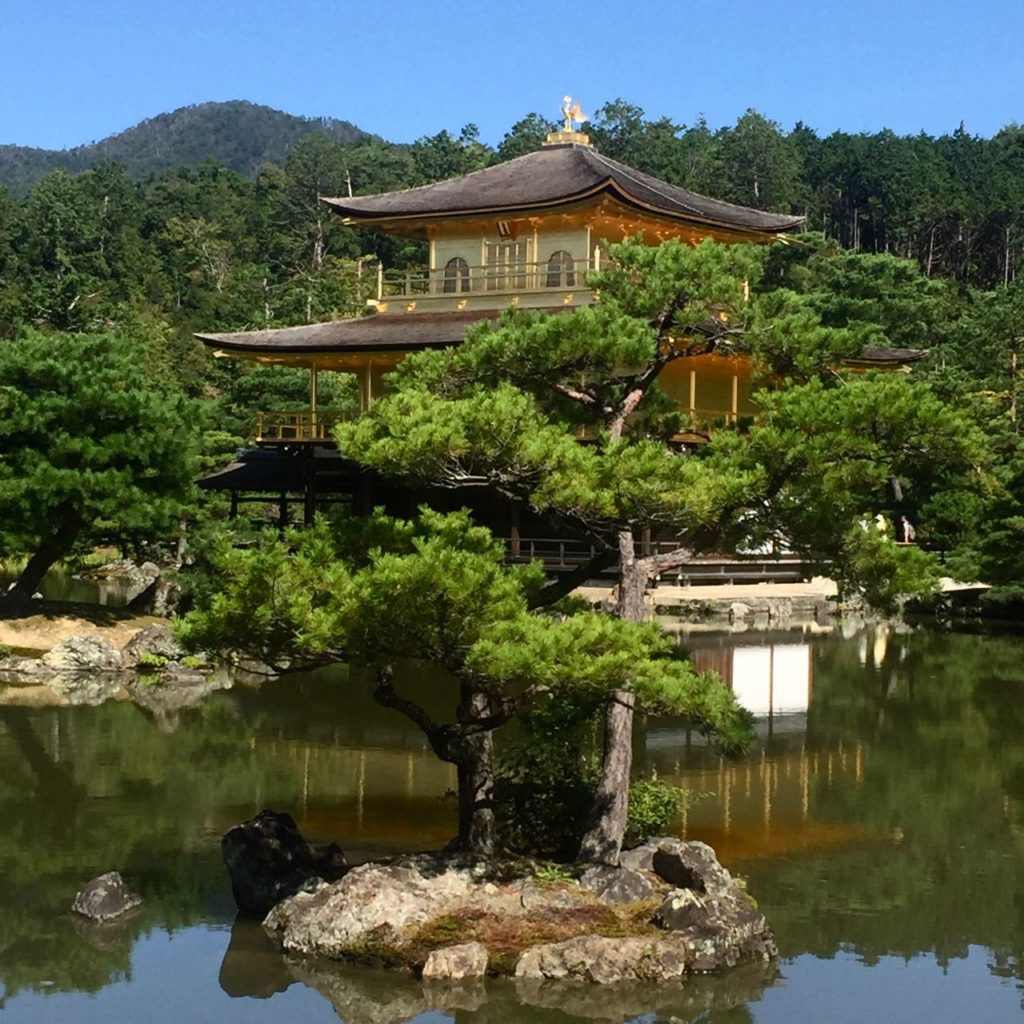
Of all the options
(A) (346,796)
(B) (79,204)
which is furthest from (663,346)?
(B) (79,204)

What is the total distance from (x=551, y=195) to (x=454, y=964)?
58.8 feet

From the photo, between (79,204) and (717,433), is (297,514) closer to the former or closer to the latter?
(717,433)

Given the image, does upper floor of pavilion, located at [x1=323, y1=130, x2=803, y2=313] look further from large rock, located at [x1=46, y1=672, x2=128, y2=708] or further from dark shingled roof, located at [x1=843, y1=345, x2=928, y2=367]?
large rock, located at [x1=46, y1=672, x2=128, y2=708]

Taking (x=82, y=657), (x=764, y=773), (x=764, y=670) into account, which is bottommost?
(x=764, y=670)

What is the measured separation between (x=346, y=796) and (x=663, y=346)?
500 cm

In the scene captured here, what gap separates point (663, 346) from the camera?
1130 centimetres

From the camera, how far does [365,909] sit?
981 cm

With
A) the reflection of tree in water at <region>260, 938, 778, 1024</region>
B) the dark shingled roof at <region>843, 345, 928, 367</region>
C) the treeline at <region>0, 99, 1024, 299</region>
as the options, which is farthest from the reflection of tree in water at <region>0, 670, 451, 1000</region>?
the treeline at <region>0, 99, 1024, 299</region>

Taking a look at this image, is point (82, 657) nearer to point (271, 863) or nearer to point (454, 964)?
point (271, 863)

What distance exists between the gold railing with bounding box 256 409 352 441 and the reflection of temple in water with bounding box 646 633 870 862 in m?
8.26

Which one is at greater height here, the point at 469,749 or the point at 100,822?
the point at 469,749

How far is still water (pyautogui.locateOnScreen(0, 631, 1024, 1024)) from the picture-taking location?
9.38m

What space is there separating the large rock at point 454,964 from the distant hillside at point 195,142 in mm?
172327

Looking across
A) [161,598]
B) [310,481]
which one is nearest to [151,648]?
[161,598]
